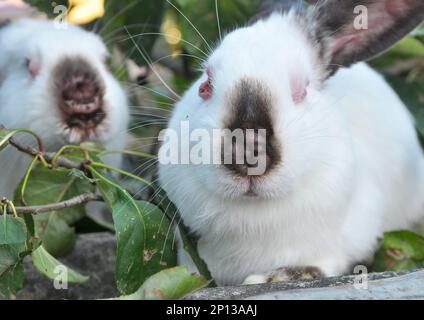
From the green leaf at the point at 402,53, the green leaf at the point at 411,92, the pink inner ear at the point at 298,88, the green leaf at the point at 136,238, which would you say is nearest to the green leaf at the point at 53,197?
the green leaf at the point at 136,238

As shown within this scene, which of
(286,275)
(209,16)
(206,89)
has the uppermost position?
(209,16)

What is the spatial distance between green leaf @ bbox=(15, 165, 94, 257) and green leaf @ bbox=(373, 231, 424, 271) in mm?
1251

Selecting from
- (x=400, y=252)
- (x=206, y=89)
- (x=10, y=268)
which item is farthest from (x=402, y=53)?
(x=10, y=268)

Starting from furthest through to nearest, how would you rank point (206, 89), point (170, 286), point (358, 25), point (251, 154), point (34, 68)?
point (34, 68)
point (358, 25)
point (206, 89)
point (251, 154)
point (170, 286)

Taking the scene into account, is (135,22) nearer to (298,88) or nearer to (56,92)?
(56,92)

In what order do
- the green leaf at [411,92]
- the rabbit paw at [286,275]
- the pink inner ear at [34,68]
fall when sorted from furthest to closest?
the green leaf at [411,92] → the pink inner ear at [34,68] → the rabbit paw at [286,275]

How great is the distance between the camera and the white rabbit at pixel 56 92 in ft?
12.2

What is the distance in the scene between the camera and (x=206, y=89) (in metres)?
2.95

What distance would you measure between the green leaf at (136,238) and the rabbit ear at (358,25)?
3.02 ft

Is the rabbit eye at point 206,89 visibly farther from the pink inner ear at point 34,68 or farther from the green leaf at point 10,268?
the pink inner ear at point 34,68

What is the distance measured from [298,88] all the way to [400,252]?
0.93m

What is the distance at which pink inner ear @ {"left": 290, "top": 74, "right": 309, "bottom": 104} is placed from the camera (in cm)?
288

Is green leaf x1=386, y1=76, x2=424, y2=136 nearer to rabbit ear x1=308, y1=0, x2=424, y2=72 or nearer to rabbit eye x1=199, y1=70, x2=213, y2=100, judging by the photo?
rabbit ear x1=308, y1=0, x2=424, y2=72

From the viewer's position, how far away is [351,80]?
140 inches
